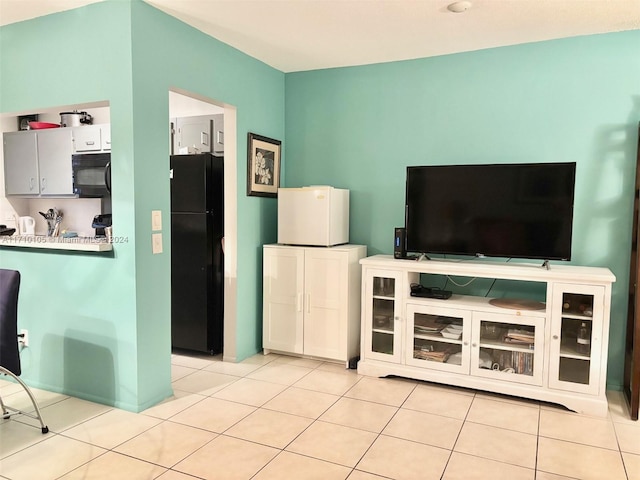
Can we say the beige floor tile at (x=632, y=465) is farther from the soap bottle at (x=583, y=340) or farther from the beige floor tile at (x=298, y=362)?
the beige floor tile at (x=298, y=362)

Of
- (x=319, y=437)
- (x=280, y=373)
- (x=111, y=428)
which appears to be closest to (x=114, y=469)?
(x=111, y=428)

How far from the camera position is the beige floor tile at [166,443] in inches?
94.7

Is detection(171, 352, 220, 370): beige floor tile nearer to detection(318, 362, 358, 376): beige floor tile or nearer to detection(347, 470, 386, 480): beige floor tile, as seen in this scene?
detection(318, 362, 358, 376): beige floor tile

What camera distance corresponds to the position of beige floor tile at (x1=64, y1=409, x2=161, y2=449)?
2578mm

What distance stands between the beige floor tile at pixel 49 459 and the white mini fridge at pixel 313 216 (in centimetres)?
210

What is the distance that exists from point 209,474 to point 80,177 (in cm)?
341

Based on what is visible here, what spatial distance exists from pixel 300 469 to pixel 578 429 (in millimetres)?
1696

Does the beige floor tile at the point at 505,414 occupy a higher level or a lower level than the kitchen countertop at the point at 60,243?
lower

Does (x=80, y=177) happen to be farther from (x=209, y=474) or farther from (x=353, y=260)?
(x=209, y=474)

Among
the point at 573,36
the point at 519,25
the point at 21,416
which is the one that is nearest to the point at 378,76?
the point at 519,25

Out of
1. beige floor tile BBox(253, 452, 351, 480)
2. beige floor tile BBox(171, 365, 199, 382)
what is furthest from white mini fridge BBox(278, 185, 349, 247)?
beige floor tile BBox(253, 452, 351, 480)

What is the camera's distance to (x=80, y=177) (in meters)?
4.56

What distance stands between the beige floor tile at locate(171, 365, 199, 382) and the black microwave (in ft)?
6.12

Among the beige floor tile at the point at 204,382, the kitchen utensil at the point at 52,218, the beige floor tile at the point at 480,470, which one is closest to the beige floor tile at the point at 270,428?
the beige floor tile at the point at 204,382
